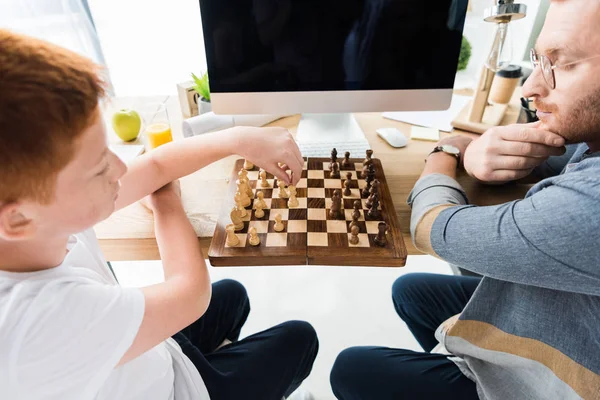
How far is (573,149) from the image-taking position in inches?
40.0

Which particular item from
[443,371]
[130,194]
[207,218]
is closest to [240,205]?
[207,218]

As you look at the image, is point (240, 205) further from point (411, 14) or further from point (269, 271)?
point (269, 271)

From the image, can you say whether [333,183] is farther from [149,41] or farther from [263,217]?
[149,41]

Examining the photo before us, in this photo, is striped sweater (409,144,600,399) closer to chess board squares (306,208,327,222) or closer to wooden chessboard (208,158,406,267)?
wooden chessboard (208,158,406,267)

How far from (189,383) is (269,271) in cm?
116

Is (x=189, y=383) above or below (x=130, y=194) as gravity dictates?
below

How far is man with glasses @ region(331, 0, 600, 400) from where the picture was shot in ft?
1.84

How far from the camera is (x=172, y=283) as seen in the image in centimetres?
68

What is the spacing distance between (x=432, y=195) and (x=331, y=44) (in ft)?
1.80

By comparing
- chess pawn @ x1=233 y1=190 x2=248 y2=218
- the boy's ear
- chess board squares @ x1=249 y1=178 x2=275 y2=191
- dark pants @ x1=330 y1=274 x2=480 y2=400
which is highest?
the boy's ear

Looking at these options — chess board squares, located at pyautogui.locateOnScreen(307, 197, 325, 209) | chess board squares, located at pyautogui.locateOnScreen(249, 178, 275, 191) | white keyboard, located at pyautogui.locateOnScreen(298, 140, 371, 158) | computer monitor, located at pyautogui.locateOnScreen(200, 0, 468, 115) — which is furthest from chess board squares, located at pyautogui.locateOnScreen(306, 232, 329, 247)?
computer monitor, located at pyautogui.locateOnScreen(200, 0, 468, 115)

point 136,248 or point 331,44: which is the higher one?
point 331,44

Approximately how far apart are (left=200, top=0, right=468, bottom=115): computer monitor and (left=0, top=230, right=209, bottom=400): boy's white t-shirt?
2.33 feet

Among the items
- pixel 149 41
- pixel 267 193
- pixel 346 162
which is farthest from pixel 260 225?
pixel 149 41
